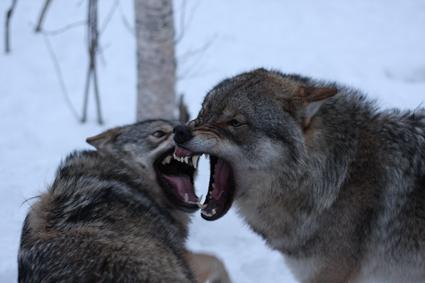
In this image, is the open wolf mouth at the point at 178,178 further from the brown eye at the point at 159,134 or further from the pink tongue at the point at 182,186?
the brown eye at the point at 159,134

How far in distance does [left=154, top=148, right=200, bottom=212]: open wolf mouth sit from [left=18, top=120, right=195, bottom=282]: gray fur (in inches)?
2.0

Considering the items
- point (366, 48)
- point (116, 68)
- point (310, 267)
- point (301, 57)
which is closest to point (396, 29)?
point (366, 48)

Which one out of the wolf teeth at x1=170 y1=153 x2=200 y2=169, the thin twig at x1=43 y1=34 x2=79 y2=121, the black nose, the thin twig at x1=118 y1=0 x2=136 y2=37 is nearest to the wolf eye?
the black nose

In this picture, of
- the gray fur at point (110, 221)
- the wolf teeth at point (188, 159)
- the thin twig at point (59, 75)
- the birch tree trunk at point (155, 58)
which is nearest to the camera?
the gray fur at point (110, 221)

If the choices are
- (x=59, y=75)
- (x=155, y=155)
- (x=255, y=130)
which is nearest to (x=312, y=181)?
(x=255, y=130)

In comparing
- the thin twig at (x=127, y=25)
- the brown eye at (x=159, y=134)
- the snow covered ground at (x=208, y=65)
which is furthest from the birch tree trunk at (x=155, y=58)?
the thin twig at (x=127, y=25)

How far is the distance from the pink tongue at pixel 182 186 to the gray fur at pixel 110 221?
0.10 meters

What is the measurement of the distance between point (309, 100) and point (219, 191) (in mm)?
750

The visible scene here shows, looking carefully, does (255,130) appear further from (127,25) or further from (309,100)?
(127,25)

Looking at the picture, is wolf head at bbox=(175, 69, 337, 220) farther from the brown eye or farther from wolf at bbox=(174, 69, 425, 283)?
the brown eye

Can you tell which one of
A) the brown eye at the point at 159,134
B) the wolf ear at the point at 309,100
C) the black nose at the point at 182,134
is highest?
the wolf ear at the point at 309,100

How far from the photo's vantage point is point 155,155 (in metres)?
3.83

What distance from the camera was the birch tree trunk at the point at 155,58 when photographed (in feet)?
17.8

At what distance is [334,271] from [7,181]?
3406 millimetres
